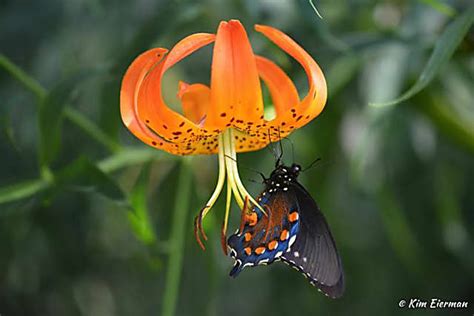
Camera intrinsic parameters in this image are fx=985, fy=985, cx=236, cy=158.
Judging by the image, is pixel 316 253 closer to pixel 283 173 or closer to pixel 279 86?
pixel 283 173

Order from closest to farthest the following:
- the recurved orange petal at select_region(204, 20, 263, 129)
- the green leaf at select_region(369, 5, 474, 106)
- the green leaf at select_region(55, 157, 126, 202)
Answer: the recurved orange petal at select_region(204, 20, 263, 129) → the green leaf at select_region(369, 5, 474, 106) → the green leaf at select_region(55, 157, 126, 202)

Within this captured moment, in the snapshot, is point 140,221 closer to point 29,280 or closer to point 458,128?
point 458,128

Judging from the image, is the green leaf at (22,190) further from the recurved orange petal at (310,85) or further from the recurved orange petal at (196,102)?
the recurved orange petal at (310,85)

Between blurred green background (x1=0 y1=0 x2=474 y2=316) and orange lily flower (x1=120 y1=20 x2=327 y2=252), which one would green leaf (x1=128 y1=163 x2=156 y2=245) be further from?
orange lily flower (x1=120 y1=20 x2=327 y2=252)

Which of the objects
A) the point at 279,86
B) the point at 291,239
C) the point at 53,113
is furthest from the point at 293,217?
the point at 53,113

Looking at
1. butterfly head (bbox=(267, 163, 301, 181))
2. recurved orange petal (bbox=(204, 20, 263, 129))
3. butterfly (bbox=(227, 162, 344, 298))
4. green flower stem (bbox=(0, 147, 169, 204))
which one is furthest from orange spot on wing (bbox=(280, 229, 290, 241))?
green flower stem (bbox=(0, 147, 169, 204))
